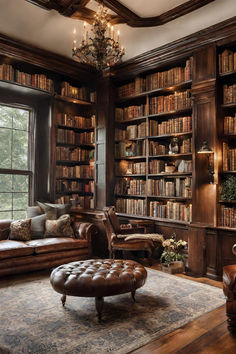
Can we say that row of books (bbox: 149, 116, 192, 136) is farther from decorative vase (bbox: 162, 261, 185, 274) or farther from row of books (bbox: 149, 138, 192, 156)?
decorative vase (bbox: 162, 261, 185, 274)

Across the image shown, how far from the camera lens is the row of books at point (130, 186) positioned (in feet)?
18.2

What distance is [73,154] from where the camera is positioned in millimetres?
6152

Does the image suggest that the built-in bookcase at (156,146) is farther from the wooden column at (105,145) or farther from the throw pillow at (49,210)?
the throw pillow at (49,210)

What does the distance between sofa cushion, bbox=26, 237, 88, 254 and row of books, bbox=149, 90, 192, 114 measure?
2.59 metres

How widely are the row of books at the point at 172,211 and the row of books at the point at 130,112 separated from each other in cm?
168

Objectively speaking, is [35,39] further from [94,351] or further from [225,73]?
[94,351]

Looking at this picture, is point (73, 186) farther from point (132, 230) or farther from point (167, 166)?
point (167, 166)

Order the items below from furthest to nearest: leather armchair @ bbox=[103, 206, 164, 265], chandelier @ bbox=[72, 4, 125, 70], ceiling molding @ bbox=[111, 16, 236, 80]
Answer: leather armchair @ bbox=[103, 206, 164, 265] < ceiling molding @ bbox=[111, 16, 236, 80] < chandelier @ bbox=[72, 4, 125, 70]

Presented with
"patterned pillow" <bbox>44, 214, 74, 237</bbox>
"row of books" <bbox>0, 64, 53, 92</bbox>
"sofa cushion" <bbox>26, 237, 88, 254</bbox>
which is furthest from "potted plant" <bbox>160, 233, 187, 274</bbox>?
"row of books" <bbox>0, 64, 53, 92</bbox>

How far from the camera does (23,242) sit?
4562 mm

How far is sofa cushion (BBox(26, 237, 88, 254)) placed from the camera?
4.43m

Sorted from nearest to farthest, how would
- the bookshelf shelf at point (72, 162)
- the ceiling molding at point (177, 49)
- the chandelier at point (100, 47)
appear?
the chandelier at point (100, 47)
the ceiling molding at point (177, 49)
the bookshelf shelf at point (72, 162)

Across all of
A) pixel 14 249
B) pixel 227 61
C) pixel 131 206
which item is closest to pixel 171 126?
pixel 227 61

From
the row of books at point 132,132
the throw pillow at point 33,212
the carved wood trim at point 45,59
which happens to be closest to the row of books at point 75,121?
the row of books at point 132,132
